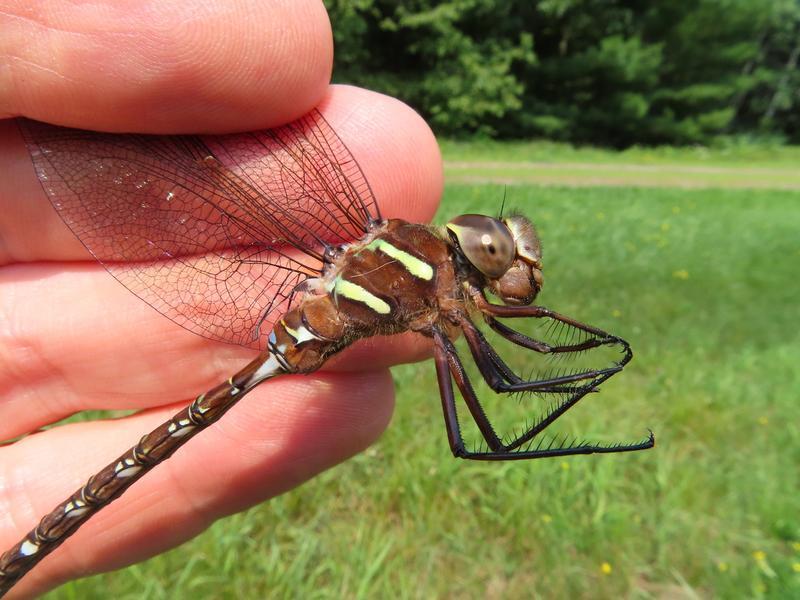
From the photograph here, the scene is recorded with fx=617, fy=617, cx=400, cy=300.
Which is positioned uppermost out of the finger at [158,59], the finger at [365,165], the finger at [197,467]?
the finger at [158,59]

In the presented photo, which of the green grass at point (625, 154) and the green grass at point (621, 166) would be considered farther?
the green grass at point (625, 154)

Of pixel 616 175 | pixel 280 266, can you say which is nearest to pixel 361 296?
pixel 280 266

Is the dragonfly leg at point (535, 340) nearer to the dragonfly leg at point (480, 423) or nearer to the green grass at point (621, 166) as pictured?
the dragonfly leg at point (480, 423)

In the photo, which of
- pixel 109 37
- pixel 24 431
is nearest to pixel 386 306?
pixel 109 37

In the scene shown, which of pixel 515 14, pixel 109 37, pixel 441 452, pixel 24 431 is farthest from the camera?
pixel 515 14

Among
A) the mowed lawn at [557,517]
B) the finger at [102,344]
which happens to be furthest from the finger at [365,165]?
the mowed lawn at [557,517]

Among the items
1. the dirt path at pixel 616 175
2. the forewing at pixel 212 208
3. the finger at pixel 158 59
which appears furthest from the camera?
the dirt path at pixel 616 175

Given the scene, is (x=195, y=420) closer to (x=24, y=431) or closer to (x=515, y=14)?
(x=24, y=431)
